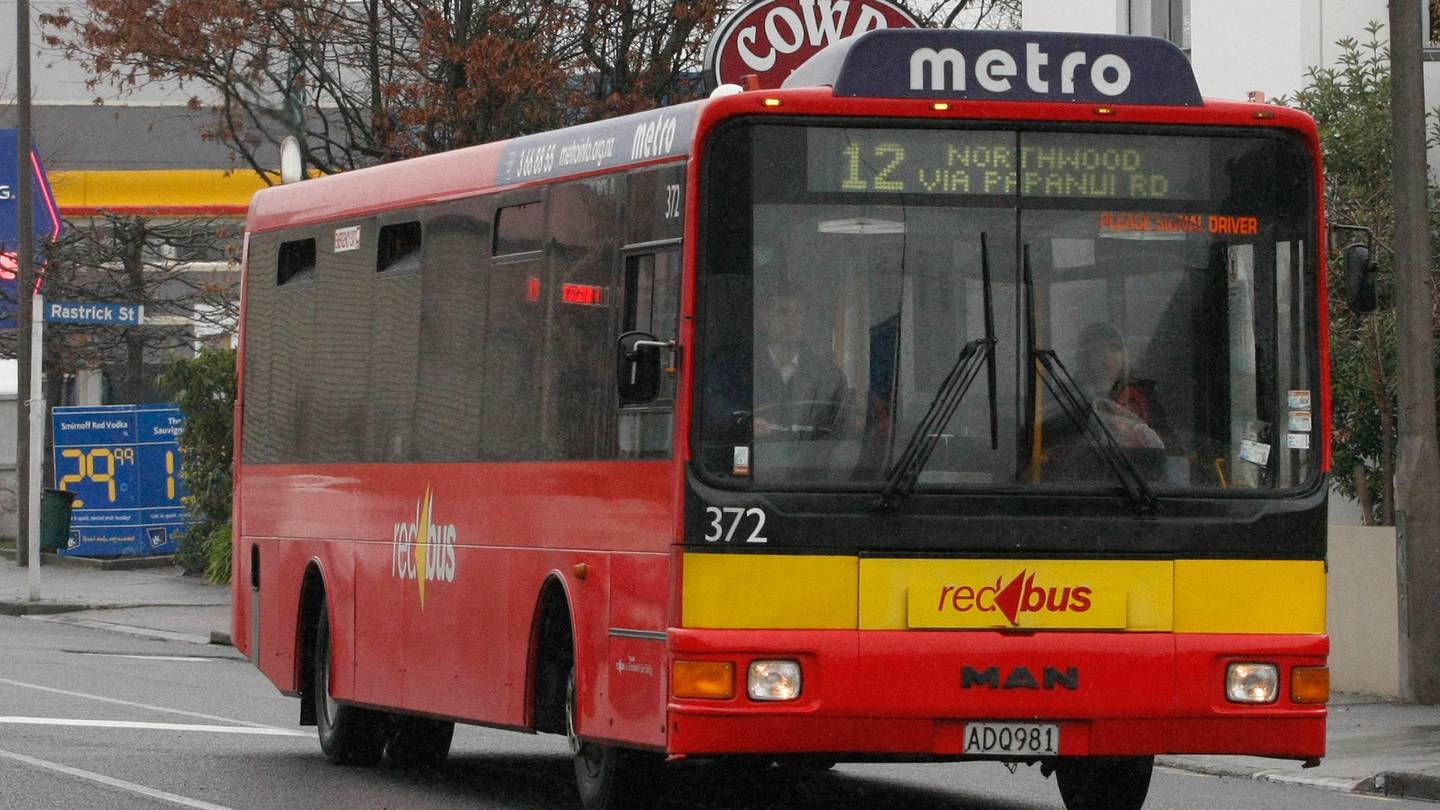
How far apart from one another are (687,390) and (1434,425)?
10.3 m

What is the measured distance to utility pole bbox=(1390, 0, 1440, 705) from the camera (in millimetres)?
18859

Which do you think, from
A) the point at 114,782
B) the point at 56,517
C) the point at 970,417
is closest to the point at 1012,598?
the point at 970,417

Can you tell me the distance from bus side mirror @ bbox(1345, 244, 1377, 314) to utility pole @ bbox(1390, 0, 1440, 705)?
23.5 ft

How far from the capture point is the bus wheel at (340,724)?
15.2 m

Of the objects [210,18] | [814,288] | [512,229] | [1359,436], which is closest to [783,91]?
[814,288]

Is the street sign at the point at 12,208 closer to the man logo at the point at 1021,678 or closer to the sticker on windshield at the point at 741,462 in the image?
the sticker on windshield at the point at 741,462

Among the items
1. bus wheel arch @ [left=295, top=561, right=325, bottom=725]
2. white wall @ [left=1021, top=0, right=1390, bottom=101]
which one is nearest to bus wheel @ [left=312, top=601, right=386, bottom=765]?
bus wheel arch @ [left=295, top=561, right=325, bottom=725]

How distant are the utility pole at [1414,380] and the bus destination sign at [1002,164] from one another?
8.82 metres

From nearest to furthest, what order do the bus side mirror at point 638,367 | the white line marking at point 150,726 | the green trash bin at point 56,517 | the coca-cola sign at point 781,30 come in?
the bus side mirror at point 638,367
the white line marking at point 150,726
the coca-cola sign at point 781,30
the green trash bin at point 56,517

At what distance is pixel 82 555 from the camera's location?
38.2 meters

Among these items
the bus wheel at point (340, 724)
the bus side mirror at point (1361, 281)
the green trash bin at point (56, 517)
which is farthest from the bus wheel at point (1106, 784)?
the green trash bin at point (56, 517)

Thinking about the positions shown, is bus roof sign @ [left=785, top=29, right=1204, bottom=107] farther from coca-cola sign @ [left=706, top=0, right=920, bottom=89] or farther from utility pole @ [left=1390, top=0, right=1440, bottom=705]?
coca-cola sign @ [left=706, top=0, right=920, bottom=89]

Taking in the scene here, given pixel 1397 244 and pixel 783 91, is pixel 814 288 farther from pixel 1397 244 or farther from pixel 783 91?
pixel 1397 244

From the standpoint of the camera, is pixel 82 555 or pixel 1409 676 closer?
pixel 1409 676
